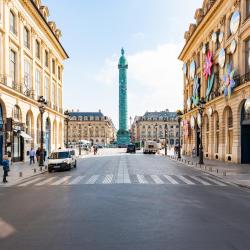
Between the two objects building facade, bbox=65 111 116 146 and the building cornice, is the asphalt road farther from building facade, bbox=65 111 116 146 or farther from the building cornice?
building facade, bbox=65 111 116 146

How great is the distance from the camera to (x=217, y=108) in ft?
120

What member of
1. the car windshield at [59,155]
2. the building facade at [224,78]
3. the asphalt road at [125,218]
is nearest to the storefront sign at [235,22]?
the building facade at [224,78]

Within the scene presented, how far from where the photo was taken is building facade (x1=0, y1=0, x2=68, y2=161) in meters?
29.7

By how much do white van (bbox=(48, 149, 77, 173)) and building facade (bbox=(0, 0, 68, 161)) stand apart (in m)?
5.59

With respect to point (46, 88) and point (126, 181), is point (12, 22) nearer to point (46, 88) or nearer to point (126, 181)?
point (46, 88)

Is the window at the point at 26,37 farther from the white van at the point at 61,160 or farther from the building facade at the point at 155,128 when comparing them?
the building facade at the point at 155,128

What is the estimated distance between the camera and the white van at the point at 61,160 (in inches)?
953

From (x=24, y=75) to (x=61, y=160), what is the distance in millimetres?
16460

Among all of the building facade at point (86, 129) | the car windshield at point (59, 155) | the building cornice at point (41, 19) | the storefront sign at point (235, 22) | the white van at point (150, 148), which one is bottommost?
the white van at point (150, 148)

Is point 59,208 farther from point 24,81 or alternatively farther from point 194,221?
point 24,81

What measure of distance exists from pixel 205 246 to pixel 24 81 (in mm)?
33513

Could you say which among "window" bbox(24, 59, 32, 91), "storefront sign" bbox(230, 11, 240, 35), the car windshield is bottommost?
the car windshield

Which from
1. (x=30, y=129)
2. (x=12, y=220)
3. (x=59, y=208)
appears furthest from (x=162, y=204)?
(x=30, y=129)

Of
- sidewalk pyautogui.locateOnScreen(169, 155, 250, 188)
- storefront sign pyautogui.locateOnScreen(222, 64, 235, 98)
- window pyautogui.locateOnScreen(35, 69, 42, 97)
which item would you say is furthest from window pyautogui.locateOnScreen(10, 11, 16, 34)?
sidewalk pyautogui.locateOnScreen(169, 155, 250, 188)
